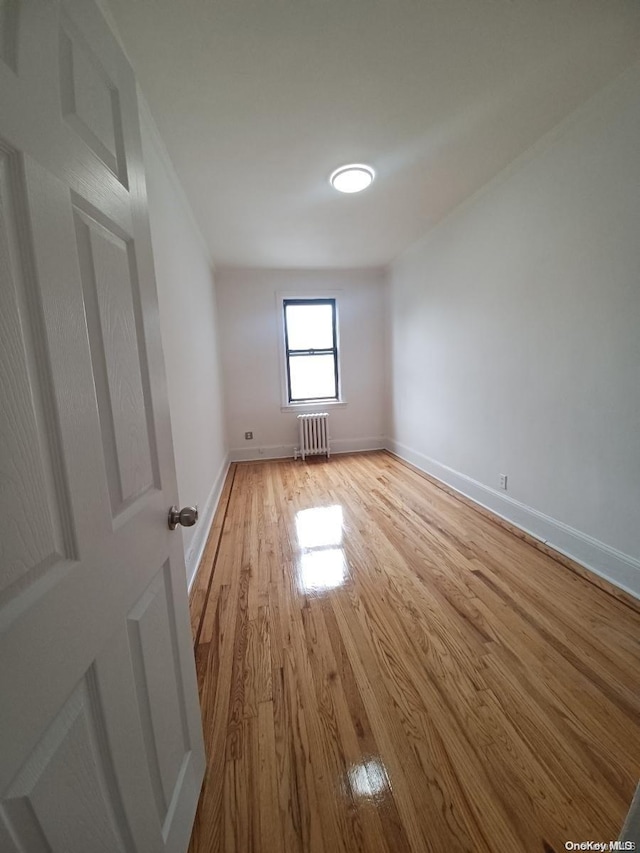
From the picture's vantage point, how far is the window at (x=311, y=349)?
4391 millimetres

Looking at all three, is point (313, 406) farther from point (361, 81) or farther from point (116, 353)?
point (116, 353)

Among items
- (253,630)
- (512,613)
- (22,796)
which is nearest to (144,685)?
(22,796)

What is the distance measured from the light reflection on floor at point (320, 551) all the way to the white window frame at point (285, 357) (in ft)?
6.40

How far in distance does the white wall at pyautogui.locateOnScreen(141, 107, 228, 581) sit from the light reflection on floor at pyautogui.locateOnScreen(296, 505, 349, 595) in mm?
693

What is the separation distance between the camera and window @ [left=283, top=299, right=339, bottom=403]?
4.39m

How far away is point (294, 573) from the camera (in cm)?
191

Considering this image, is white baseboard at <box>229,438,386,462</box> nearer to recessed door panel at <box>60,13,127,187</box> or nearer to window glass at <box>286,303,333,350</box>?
window glass at <box>286,303,333,350</box>

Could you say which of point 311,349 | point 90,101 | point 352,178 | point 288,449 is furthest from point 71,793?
point 311,349

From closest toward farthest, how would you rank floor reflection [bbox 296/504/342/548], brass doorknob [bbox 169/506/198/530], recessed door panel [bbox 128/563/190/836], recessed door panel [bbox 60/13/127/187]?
recessed door panel [bbox 60/13/127/187] → recessed door panel [bbox 128/563/190/836] → brass doorknob [bbox 169/506/198/530] → floor reflection [bbox 296/504/342/548]

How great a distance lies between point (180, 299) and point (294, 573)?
6.40ft

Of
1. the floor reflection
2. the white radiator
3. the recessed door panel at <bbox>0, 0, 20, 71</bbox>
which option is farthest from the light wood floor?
the white radiator

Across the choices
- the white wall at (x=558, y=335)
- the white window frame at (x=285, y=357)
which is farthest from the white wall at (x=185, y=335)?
the white wall at (x=558, y=335)

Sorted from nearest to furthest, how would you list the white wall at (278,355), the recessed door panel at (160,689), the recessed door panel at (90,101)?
the recessed door panel at (90,101), the recessed door panel at (160,689), the white wall at (278,355)

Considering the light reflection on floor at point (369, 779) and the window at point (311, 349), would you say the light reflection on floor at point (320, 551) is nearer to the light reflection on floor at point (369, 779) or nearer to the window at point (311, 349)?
the light reflection on floor at point (369, 779)
